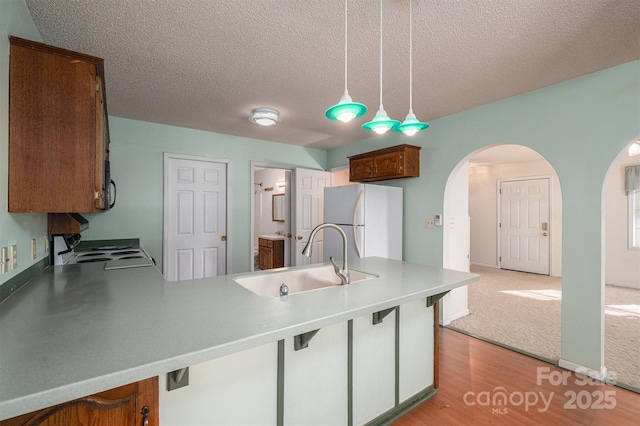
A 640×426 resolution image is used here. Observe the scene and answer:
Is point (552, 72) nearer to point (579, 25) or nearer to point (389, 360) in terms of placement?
point (579, 25)

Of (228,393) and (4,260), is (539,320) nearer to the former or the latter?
(228,393)

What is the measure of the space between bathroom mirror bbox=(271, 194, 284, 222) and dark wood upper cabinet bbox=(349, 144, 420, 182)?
10.3ft

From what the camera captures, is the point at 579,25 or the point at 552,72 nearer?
the point at 579,25

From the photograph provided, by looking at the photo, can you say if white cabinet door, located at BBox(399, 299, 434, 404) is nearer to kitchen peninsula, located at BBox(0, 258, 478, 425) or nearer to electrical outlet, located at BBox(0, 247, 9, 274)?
kitchen peninsula, located at BBox(0, 258, 478, 425)

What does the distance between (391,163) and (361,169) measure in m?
0.55

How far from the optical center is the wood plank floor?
189cm

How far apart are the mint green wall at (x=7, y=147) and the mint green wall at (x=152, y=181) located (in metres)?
1.82

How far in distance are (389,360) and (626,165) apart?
585 cm

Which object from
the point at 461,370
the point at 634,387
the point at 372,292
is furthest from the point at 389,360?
the point at 634,387

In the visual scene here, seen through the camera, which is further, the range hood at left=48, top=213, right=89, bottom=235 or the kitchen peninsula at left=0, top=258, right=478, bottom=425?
the range hood at left=48, top=213, right=89, bottom=235

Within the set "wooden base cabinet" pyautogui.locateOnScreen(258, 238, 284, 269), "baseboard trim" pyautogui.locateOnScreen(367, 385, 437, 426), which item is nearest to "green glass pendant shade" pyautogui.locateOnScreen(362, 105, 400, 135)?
"baseboard trim" pyautogui.locateOnScreen(367, 385, 437, 426)

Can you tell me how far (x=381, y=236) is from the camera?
375 centimetres

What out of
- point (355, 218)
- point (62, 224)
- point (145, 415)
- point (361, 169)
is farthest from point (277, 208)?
point (145, 415)

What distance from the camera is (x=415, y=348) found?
2.04 meters
